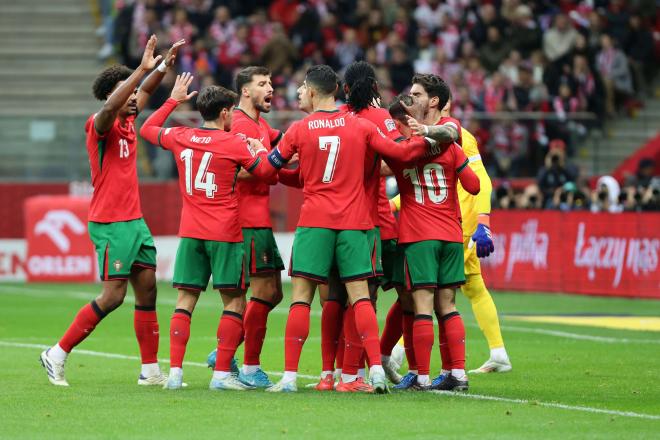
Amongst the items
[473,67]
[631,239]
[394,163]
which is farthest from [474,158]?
[473,67]

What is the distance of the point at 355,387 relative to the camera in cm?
1042

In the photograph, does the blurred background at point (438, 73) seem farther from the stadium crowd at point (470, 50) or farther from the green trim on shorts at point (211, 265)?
the green trim on shorts at point (211, 265)

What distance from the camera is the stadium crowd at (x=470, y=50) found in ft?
84.1

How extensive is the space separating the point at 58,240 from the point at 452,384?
14.3 meters

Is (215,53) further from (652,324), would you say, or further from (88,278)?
(652,324)

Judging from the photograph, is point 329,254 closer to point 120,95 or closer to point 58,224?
point 120,95

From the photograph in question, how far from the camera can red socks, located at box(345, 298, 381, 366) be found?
10.0m

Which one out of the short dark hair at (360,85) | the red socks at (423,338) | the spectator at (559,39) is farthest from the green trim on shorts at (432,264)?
the spectator at (559,39)

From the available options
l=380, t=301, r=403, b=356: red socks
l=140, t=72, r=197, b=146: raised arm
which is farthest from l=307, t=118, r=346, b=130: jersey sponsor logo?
l=380, t=301, r=403, b=356: red socks

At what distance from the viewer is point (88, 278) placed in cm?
2392

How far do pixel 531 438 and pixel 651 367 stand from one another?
4353mm

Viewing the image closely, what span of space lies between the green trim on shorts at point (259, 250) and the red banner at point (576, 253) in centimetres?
1042

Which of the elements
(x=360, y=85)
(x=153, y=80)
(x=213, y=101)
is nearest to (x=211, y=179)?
(x=213, y=101)

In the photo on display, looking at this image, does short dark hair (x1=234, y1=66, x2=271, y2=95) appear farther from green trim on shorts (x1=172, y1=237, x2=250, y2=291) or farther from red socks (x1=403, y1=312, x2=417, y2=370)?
red socks (x1=403, y1=312, x2=417, y2=370)
